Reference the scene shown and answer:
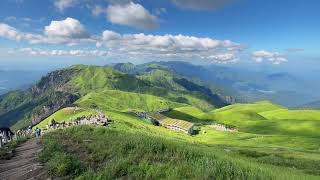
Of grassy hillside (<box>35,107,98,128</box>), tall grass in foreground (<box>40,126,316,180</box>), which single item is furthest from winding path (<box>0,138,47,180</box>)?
grassy hillside (<box>35,107,98,128</box>)

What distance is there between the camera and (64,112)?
17225cm

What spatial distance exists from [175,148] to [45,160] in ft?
27.3

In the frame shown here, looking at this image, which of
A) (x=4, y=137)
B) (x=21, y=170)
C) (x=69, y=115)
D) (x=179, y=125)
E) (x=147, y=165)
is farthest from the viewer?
(x=69, y=115)

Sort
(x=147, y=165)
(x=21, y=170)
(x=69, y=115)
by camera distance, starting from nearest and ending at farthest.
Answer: (x=147, y=165), (x=21, y=170), (x=69, y=115)

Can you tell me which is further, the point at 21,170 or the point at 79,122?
the point at 79,122

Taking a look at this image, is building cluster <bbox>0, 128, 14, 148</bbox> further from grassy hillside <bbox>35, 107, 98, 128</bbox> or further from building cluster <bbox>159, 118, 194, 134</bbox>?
building cluster <bbox>159, 118, 194, 134</bbox>

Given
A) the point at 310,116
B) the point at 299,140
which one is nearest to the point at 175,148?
the point at 299,140

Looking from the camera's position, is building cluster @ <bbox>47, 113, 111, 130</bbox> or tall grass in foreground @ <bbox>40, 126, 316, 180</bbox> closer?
tall grass in foreground @ <bbox>40, 126, 316, 180</bbox>

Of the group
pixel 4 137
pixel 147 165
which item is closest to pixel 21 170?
pixel 147 165

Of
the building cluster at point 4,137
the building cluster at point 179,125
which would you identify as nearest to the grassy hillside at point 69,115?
the building cluster at point 179,125

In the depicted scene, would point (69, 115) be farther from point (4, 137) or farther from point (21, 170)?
point (21, 170)

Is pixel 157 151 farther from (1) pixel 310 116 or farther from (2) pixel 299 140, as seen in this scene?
(1) pixel 310 116

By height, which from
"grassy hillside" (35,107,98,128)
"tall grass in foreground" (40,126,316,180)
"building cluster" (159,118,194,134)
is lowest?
"building cluster" (159,118,194,134)

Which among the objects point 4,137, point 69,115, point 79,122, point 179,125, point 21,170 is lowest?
point 179,125
